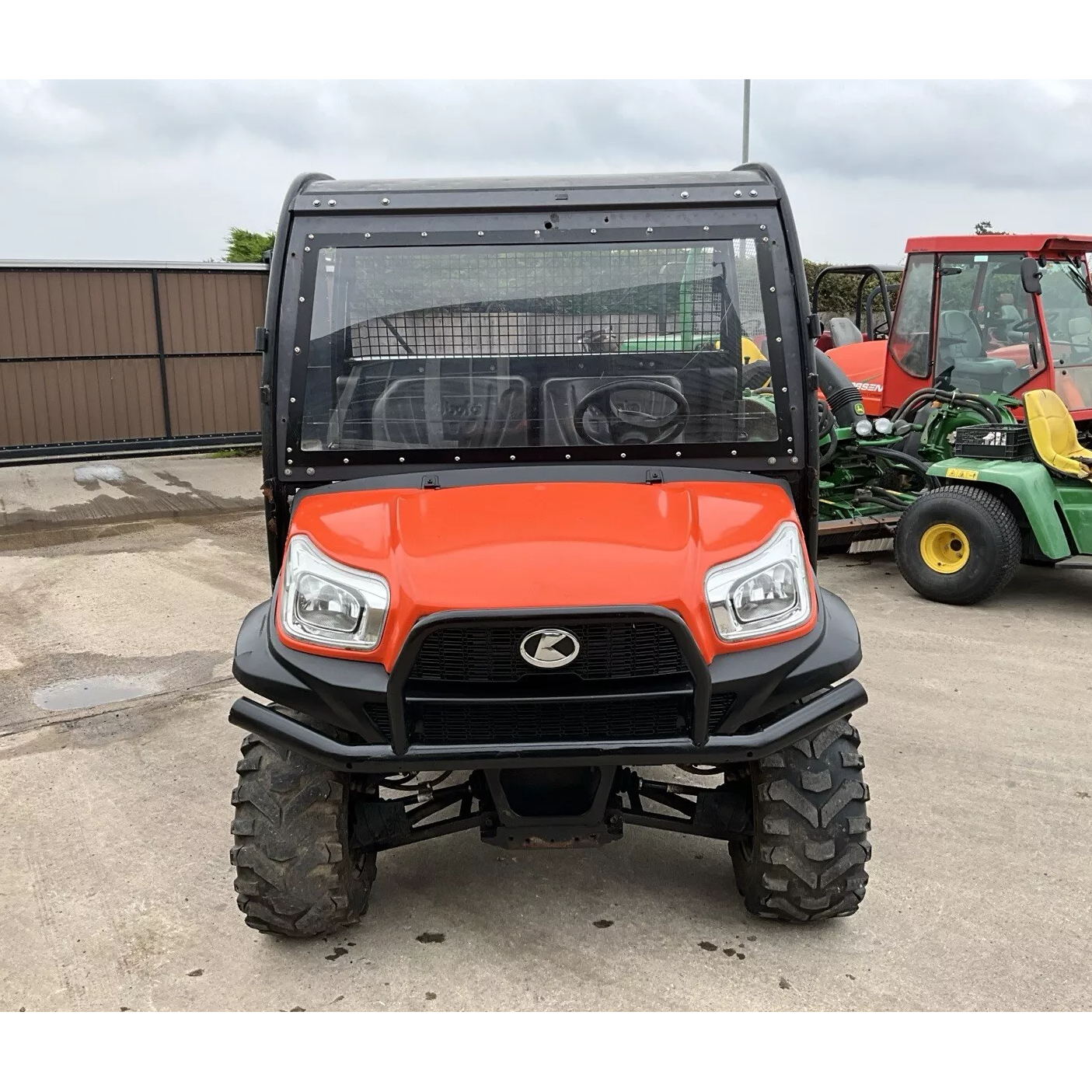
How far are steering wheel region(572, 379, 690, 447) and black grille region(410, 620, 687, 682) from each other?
0.75 meters

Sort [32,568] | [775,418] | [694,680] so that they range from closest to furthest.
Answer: [694,680]
[775,418]
[32,568]

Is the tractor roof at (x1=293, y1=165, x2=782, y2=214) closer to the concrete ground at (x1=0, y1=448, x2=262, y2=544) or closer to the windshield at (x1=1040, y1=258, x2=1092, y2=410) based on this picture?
the windshield at (x1=1040, y1=258, x2=1092, y2=410)

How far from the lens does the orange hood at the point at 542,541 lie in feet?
8.31

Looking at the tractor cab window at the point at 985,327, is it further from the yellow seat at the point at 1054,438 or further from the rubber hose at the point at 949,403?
the yellow seat at the point at 1054,438

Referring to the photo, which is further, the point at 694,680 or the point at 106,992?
the point at 106,992

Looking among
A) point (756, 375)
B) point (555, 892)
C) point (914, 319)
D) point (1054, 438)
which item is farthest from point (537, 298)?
point (914, 319)

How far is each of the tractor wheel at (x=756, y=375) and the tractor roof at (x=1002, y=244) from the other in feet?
16.7

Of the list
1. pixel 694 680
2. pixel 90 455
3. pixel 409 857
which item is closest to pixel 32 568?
pixel 90 455

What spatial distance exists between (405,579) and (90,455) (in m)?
9.60

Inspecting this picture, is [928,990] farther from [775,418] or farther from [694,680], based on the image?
[775,418]

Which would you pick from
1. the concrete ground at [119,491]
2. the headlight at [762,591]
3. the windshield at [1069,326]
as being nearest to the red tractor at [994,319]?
the windshield at [1069,326]

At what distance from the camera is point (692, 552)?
8.68 feet

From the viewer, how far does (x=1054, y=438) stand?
20.8 feet

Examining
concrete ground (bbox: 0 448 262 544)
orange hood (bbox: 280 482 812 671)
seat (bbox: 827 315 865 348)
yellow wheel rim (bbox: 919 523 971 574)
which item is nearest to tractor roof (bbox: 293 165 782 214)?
orange hood (bbox: 280 482 812 671)
